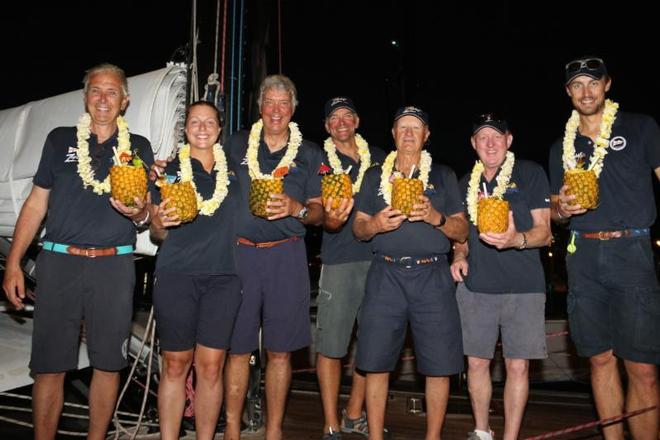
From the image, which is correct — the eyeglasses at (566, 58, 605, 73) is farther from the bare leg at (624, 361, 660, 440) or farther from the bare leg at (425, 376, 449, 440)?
the bare leg at (425, 376, 449, 440)

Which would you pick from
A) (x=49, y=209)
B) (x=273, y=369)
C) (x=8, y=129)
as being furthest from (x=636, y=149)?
(x=8, y=129)

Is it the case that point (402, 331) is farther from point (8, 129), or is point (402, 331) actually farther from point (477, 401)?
point (8, 129)

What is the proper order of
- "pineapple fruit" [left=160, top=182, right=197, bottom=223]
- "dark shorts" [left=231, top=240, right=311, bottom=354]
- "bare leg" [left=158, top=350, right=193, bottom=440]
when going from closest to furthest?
"pineapple fruit" [left=160, top=182, right=197, bottom=223]
"bare leg" [left=158, top=350, right=193, bottom=440]
"dark shorts" [left=231, top=240, right=311, bottom=354]

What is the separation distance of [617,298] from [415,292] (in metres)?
1.15

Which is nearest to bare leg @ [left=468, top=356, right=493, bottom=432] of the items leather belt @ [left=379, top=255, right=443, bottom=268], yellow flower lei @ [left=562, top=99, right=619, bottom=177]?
leather belt @ [left=379, top=255, right=443, bottom=268]

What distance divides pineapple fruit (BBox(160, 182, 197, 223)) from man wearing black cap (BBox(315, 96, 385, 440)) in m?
1.08

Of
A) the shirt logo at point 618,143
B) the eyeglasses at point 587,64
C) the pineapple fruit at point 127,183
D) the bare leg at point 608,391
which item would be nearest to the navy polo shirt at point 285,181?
the pineapple fruit at point 127,183

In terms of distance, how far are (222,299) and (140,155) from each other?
989mm

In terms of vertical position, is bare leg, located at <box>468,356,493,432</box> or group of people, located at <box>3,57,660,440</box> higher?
group of people, located at <box>3,57,660,440</box>

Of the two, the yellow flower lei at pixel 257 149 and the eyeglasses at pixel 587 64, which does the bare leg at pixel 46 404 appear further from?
the eyeglasses at pixel 587 64

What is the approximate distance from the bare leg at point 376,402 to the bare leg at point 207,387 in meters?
0.88

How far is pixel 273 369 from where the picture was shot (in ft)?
11.1

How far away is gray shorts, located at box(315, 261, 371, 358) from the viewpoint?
386 centimetres

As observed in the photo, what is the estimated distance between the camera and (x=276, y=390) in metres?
3.39
